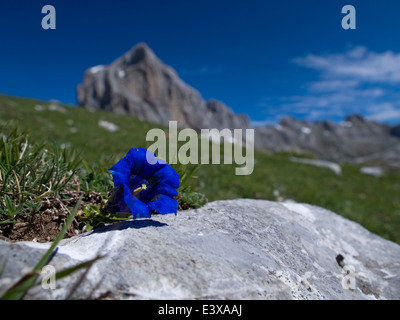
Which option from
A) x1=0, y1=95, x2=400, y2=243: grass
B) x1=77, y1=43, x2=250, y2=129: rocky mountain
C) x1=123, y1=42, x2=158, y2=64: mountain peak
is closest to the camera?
x1=0, y1=95, x2=400, y2=243: grass

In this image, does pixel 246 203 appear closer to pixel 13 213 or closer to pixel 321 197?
pixel 13 213

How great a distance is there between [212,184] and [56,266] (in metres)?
6.71

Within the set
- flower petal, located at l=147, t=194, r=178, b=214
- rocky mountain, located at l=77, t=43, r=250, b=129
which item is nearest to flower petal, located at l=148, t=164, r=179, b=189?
flower petal, located at l=147, t=194, r=178, b=214

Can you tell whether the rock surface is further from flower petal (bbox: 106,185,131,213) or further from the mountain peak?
the mountain peak

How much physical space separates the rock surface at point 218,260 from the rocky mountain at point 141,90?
4010 inches

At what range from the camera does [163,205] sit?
2.24 m

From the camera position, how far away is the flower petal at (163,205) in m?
2.22

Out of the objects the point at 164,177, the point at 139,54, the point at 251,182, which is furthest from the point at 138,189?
the point at 139,54

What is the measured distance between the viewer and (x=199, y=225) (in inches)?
97.2

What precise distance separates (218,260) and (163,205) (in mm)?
556

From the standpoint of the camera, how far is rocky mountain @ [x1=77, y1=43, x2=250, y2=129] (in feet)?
347

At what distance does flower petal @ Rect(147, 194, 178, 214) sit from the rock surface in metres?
0.15

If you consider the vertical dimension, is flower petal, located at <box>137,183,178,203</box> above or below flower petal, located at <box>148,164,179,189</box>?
below

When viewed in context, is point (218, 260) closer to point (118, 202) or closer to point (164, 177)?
point (164, 177)
